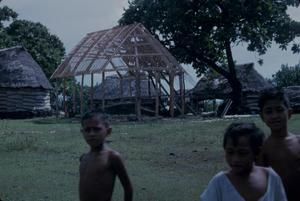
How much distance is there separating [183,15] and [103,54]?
20.3 feet

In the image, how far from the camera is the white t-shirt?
276 centimetres

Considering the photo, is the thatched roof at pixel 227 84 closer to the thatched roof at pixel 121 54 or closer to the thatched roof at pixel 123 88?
the thatched roof at pixel 123 88

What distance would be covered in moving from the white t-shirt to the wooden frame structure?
21347 mm

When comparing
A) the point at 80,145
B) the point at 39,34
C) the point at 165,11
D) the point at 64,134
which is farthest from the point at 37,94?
the point at 80,145

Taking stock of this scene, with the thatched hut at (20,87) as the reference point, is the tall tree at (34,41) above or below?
above

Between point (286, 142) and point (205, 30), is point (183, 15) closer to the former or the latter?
point (205, 30)

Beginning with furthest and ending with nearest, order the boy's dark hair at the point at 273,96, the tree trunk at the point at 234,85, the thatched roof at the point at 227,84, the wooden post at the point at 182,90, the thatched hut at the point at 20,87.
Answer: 1. the thatched hut at the point at 20,87
2. the thatched roof at the point at 227,84
3. the tree trunk at the point at 234,85
4. the wooden post at the point at 182,90
5. the boy's dark hair at the point at 273,96

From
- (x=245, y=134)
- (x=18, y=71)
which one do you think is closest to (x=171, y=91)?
(x=18, y=71)

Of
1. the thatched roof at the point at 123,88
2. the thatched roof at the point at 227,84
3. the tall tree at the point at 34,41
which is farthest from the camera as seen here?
the tall tree at the point at 34,41

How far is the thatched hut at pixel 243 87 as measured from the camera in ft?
102

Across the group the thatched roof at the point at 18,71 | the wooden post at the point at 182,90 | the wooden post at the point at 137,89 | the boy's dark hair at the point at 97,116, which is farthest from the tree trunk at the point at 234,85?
the boy's dark hair at the point at 97,116

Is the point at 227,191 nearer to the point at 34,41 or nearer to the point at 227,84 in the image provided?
the point at 227,84

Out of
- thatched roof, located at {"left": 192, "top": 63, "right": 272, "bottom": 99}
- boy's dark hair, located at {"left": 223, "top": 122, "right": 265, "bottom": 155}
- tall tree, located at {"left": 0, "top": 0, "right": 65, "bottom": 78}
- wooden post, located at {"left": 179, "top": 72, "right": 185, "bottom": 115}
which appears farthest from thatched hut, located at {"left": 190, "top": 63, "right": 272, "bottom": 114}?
boy's dark hair, located at {"left": 223, "top": 122, "right": 265, "bottom": 155}

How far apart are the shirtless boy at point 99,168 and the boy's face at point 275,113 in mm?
1246
